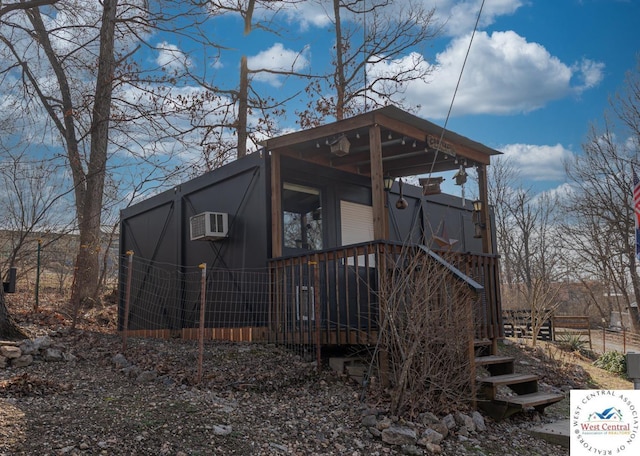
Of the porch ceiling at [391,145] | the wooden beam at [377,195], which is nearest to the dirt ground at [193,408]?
the wooden beam at [377,195]

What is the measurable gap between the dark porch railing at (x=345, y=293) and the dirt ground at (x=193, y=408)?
0.39 meters

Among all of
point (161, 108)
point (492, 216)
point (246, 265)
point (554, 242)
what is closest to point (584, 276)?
point (554, 242)

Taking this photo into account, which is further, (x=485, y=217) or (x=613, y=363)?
(x=613, y=363)

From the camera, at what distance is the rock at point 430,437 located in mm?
4645

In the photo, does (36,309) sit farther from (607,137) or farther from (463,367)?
(607,137)

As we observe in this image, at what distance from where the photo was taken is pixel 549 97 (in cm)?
1042

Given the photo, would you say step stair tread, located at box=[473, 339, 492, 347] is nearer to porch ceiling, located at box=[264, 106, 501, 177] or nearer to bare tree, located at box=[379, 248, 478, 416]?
bare tree, located at box=[379, 248, 478, 416]

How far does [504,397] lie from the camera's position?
587 centimetres

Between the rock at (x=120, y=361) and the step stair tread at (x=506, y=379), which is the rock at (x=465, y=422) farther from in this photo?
the rock at (x=120, y=361)

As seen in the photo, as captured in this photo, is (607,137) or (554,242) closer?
(607,137)

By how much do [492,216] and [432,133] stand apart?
681 cm

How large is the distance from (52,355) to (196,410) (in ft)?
8.92

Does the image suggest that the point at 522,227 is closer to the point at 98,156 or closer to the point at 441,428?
the point at 98,156

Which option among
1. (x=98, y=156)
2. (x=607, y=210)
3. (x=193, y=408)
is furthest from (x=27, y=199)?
(x=607, y=210)
